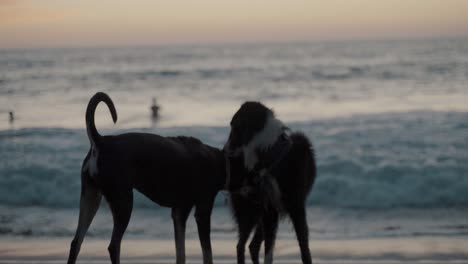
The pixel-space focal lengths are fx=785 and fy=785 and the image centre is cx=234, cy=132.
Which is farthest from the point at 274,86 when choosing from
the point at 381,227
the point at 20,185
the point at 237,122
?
the point at 237,122

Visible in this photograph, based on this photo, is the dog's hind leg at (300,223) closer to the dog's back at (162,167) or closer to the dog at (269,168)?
the dog at (269,168)

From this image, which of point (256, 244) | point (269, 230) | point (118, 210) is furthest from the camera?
point (256, 244)

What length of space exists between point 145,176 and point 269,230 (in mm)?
1102

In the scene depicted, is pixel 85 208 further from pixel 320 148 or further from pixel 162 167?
pixel 320 148

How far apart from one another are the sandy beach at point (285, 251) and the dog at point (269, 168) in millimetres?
1957

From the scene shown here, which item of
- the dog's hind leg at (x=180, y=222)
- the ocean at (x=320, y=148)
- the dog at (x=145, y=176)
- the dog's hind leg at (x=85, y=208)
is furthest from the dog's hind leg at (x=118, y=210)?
the ocean at (x=320, y=148)

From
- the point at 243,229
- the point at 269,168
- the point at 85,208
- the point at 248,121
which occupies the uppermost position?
the point at 248,121

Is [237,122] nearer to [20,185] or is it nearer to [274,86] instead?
[20,185]

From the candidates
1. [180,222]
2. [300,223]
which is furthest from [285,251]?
[180,222]

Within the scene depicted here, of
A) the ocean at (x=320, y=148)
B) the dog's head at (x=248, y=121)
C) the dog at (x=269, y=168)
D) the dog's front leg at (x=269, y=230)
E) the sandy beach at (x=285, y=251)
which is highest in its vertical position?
the dog's head at (x=248, y=121)

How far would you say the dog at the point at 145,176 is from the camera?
4887 mm

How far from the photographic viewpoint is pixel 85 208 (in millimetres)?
5098

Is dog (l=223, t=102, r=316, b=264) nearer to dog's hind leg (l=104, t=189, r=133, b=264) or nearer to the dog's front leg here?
the dog's front leg

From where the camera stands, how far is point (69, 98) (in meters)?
32.4
